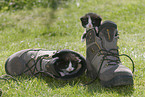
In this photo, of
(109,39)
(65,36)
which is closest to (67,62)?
(109,39)

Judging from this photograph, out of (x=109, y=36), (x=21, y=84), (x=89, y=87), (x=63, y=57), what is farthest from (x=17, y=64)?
(x=109, y=36)

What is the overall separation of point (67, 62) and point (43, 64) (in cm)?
30

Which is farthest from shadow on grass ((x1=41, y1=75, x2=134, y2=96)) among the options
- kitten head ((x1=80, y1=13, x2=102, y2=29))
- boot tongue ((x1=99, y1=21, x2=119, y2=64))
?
kitten head ((x1=80, y1=13, x2=102, y2=29))

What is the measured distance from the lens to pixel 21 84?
2674 millimetres

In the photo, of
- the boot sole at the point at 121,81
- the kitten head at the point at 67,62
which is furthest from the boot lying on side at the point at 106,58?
the kitten head at the point at 67,62

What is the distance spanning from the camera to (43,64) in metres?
2.83

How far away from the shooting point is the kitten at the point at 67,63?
276cm

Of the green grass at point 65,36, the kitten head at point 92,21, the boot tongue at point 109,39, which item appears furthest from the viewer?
the kitten head at point 92,21

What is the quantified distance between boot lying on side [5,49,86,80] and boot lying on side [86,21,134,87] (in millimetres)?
151

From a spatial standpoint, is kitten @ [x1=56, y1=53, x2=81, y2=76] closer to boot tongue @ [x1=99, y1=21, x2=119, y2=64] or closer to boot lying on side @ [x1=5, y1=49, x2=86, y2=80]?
boot lying on side @ [x1=5, y1=49, x2=86, y2=80]

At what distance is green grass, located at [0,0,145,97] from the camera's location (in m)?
2.55

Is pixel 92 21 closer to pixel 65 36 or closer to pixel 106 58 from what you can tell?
pixel 106 58

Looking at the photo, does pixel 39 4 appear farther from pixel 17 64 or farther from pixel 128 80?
pixel 128 80

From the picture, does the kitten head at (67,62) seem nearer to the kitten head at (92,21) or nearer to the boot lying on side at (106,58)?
the boot lying on side at (106,58)
